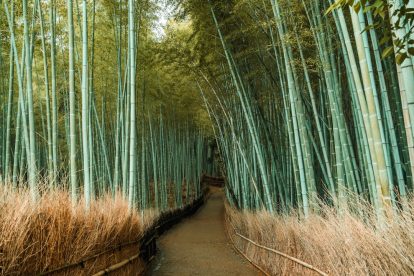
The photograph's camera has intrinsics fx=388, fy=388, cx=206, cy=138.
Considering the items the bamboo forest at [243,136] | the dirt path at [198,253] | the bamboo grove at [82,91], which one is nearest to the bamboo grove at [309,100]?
the bamboo forest at [243,136]

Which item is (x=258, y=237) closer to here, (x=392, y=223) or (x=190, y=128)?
(x=392, y=223)

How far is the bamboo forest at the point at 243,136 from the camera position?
7.02 ft

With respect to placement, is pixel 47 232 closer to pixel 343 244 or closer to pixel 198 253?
pixel 343 244

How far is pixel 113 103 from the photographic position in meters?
8.79

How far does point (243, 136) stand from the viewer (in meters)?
6.88

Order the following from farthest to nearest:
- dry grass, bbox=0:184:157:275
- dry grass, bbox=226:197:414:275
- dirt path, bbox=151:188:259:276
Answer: dirt path, bbox=151:188:259:276
dry grass, bbox=0:184:157:275
dry grass, bbox=226:197:414:275

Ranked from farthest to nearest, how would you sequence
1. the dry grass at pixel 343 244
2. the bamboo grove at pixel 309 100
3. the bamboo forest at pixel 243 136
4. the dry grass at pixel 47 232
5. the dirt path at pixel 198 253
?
the dirt path at pixel 198 253
the bamboo grove at pixel 309 100
the bamboo forest at pixel 243 136
the dry grass at pixel 47 232
the dry grass at pixel 343 244

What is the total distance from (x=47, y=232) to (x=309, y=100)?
12.8ft

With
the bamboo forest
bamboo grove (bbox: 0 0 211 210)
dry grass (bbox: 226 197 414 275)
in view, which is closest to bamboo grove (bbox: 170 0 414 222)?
the bamboo forest

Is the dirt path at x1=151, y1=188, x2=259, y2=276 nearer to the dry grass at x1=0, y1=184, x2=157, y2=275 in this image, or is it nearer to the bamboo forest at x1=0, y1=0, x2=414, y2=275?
the bamboo forest at x1=0, y1=0, x2=414, y2=275

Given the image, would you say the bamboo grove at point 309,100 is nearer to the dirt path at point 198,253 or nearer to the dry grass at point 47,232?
the dirt path at point 198,253

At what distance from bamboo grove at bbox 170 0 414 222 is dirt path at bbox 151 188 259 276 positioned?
881 millimetres

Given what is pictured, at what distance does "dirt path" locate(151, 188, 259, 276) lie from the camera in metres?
4.90

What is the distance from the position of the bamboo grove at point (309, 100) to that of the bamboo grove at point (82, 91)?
4.34 ft
